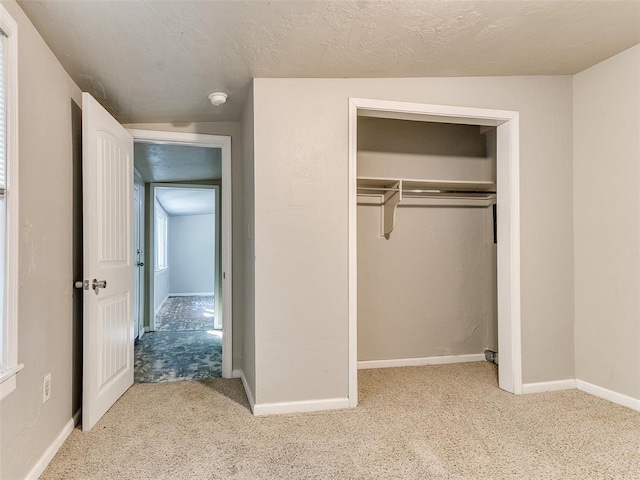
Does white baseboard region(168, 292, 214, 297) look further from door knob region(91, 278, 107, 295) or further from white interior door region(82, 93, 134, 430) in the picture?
door knob region(91, 278, 107, 295)

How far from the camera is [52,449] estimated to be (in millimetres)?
1852

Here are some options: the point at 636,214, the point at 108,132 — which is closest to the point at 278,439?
the point at 108,132

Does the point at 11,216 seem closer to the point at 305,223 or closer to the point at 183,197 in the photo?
the point at 305,223

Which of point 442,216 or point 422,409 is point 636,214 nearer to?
point 442,216

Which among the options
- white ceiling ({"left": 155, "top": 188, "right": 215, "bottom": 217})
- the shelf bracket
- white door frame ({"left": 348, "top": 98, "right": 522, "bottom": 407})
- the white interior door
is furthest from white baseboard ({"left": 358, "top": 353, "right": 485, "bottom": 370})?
white ceiling ({"left": 155, "top": 188, "right": 215, "bottom": 217})

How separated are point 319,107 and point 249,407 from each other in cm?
194

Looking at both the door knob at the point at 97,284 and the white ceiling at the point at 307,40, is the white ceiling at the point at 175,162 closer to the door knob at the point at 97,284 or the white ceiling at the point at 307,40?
the white ceiling at the point at 307,40

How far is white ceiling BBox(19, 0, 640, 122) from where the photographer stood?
1699 millimetres

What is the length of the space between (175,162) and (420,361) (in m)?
3.14

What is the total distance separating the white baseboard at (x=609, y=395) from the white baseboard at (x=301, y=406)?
1.67 metres

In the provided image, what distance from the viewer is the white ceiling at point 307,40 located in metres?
1.70

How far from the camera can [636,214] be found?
2338 millimetres

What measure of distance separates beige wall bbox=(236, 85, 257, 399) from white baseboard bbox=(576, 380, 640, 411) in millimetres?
2246

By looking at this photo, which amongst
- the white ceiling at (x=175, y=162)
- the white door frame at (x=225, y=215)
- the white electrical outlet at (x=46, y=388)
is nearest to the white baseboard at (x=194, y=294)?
the white ceiling at (x=175, y=162)
